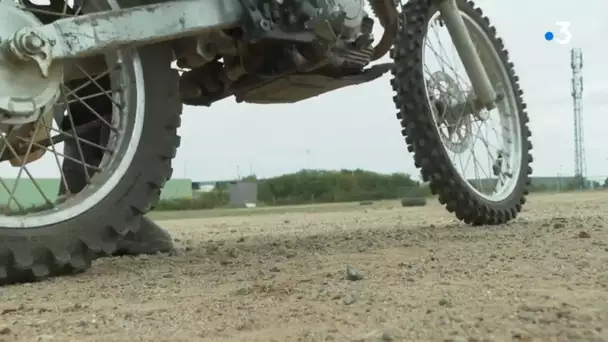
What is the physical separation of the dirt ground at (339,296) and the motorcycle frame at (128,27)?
2.16 feet

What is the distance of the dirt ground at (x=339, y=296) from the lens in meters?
1.39

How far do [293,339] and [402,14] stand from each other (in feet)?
8.20

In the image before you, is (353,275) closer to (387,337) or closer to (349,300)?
(349,300)

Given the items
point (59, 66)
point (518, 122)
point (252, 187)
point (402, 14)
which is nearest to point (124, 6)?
point (59, 66)

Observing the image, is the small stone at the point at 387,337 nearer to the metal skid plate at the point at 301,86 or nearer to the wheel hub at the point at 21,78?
the wheel hub at the point at 21,78

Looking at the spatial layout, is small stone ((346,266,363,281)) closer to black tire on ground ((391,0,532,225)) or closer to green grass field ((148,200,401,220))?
black tire on ground ((391,0,532,225))

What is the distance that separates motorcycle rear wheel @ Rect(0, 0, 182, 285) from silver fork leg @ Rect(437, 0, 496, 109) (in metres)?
1.82

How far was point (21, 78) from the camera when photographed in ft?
7.15

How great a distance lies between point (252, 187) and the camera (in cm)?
929

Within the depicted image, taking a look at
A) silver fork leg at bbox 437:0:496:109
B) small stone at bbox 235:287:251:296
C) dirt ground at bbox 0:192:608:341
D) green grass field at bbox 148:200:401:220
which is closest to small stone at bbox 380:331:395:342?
dirt ground at bbox 0:192:608:341

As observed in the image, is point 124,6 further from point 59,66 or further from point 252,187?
point 252,187

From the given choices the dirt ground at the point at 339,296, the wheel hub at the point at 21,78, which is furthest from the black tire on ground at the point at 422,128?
the wheel hub at the point at 21,78

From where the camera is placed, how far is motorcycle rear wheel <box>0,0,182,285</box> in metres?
2.12

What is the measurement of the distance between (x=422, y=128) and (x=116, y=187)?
1541mm
